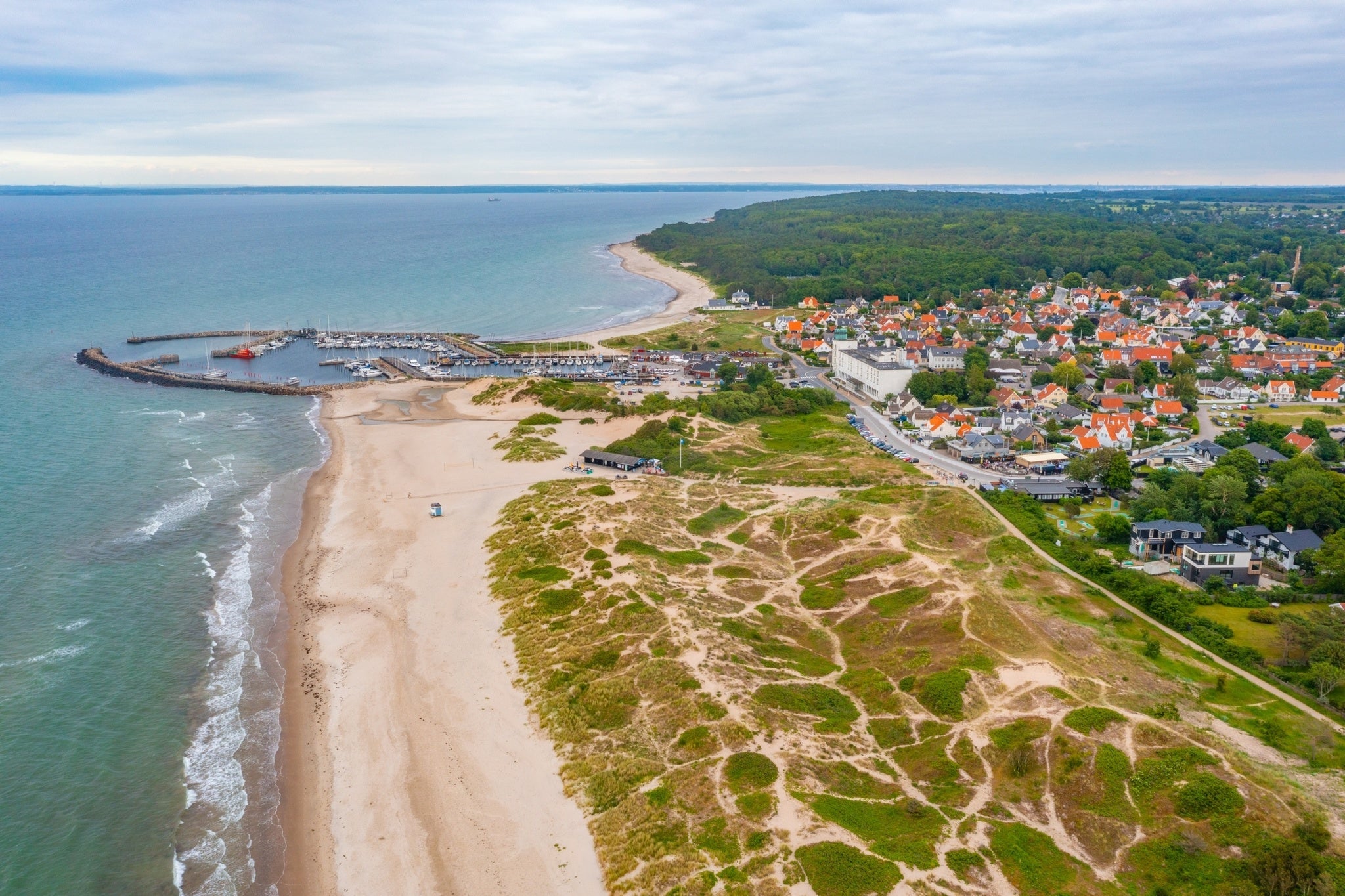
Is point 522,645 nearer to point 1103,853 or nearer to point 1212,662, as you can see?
point 1103,853

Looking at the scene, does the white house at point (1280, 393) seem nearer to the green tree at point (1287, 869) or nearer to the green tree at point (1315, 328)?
the green tree at point (1315, 328)

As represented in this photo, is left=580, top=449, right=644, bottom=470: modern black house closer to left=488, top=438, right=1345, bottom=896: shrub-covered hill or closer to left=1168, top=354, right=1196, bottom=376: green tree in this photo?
left=488, top=438, right=1345, bottom=896: shrub-covered hill

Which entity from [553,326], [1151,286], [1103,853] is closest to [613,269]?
[553,326]

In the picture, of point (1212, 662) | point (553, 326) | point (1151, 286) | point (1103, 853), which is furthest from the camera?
point (1151, 286)

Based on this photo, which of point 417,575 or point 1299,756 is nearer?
point 1299,756

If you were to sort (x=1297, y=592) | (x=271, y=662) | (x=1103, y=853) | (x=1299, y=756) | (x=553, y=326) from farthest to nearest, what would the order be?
(x=553, y=326) → (x=1297, y=592) → (x=271, y=662) → (x=1299, y=756) → (x=1103, y=853)

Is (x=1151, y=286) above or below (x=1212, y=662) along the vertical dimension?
above

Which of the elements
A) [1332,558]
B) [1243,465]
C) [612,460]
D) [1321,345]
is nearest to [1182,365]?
[1321,345]

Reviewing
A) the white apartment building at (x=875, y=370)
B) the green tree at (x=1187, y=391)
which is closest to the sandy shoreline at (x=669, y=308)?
the white apartment building at (x=875, y=370)
